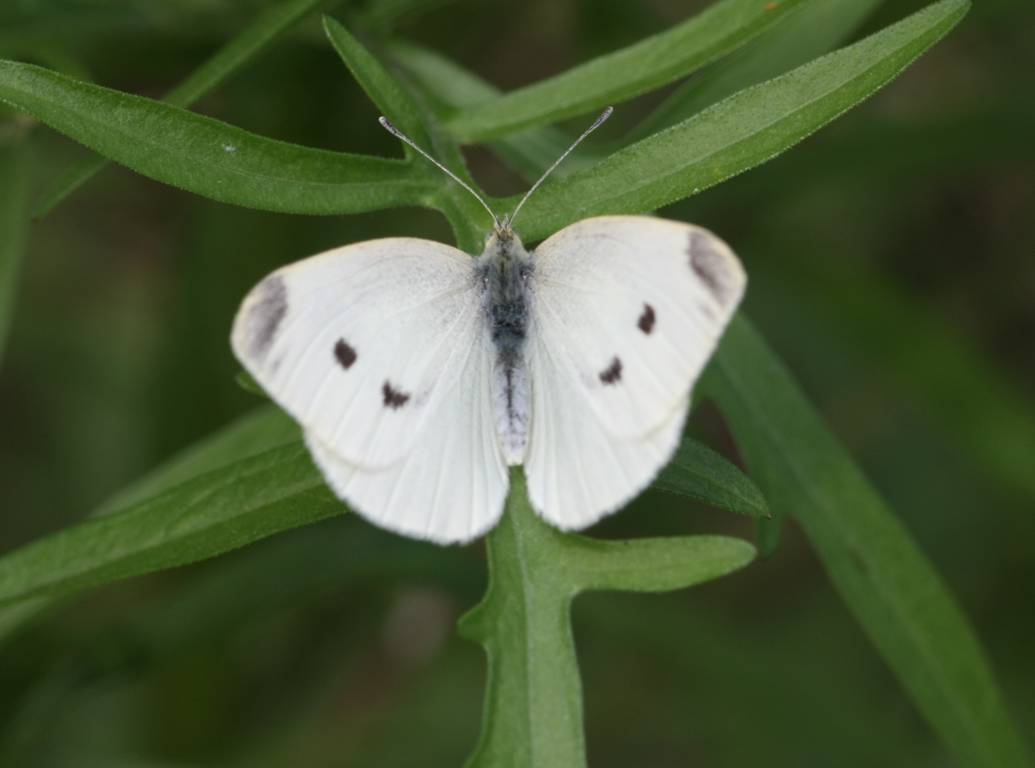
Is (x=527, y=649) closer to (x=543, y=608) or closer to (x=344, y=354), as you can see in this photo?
(x=543, y=608)

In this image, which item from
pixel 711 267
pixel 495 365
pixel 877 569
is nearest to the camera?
pixel 711 267

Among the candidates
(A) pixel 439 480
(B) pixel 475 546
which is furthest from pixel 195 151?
(B) pixel 475 546

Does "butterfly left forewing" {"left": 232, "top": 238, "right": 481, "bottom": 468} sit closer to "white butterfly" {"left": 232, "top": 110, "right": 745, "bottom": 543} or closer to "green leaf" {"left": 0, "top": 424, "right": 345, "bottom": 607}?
"white butterfly" {"left": 232, "top": 110, "right": 745, "bottom": 543}

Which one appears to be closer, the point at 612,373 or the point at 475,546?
the point at 612,373

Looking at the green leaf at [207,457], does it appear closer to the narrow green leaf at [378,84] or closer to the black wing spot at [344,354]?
the black wing spot at [344,354]

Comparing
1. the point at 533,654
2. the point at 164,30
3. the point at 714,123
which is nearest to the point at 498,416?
the point at 533,654

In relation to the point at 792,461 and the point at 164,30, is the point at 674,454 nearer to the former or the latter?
the point at 792,461
